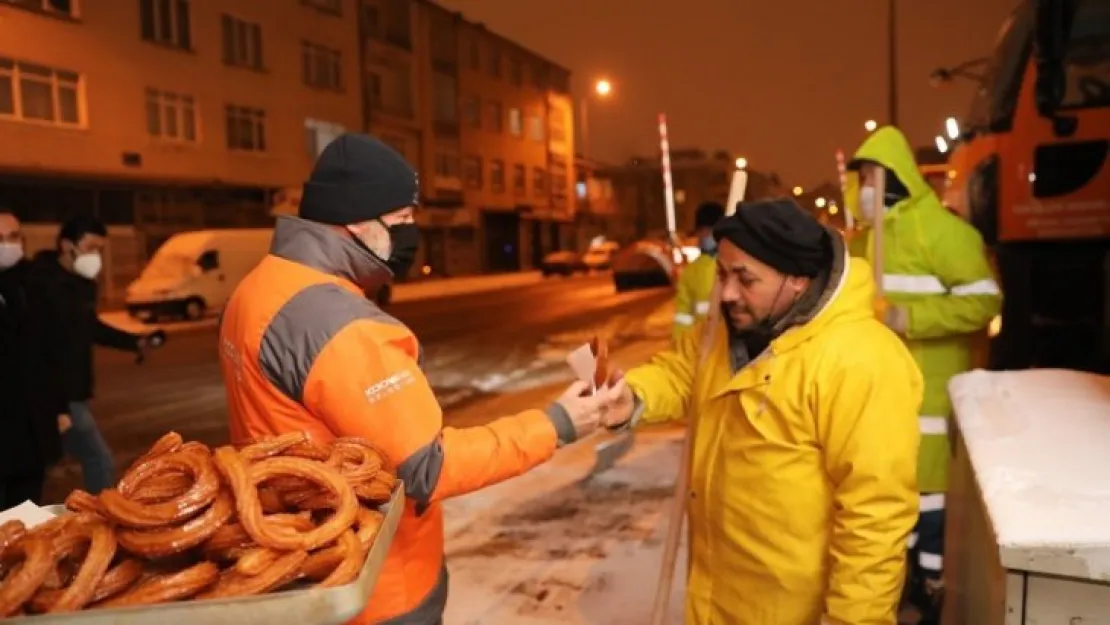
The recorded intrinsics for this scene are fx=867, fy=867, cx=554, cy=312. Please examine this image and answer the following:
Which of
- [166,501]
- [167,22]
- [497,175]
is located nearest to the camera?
[166,501]

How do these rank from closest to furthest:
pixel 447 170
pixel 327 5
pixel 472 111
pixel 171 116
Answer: pixel 171 116
pixel 327 5
pixel 447 170
pixel 472 111

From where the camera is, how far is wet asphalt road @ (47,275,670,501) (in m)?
9.01

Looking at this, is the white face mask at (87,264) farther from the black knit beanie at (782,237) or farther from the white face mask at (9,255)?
the black knit beanie at (782,237)

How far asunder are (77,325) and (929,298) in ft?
16.2

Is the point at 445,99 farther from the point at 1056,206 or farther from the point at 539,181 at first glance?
the point at 1056,206

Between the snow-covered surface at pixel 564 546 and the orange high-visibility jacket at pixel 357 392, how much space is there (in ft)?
6.96

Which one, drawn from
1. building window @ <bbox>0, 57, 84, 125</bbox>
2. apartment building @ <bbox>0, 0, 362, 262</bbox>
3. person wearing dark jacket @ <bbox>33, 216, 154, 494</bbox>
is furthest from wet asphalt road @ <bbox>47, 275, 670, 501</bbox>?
building window @ <bbox>0, 57, 84, 125</bbox>

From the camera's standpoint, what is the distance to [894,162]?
4.44 meters

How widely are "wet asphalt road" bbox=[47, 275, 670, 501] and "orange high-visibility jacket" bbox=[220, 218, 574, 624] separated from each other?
223 inches

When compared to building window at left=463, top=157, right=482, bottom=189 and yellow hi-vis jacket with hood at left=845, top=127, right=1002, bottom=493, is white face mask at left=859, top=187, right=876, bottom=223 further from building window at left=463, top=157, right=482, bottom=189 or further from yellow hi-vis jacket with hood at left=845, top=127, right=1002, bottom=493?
building window at left=463, top=157, right=482, bottom=189

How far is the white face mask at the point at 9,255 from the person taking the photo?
194 inches

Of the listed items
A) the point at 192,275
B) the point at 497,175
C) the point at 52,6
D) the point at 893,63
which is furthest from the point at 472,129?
the point at 893,63

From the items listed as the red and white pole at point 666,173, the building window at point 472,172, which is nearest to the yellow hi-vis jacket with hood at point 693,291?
the red and white pole at point 666,173

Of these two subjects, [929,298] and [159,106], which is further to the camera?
[159,106]
